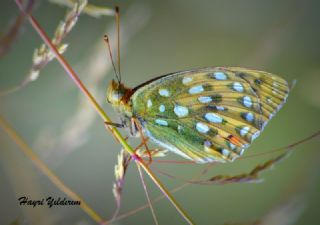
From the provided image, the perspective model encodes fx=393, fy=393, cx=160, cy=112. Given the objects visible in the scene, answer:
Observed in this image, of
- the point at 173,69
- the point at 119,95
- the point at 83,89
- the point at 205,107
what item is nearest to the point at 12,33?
the point at 83,89

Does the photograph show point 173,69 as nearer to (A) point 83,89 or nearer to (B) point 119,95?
(B) point 119,95

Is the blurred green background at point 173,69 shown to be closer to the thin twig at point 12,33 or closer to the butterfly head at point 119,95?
the butterfly head at point 119,95

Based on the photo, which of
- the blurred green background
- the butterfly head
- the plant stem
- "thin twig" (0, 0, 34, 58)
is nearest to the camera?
"thin twig" (0, 0, 34, 58)

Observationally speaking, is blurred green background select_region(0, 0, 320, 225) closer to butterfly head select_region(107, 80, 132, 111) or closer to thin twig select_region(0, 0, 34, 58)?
butterfly head select_region(107, 80, 132, 111)

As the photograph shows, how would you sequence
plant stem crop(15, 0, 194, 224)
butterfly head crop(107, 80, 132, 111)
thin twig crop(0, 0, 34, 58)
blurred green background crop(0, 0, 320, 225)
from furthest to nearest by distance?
blurred green background crop(0, 0, 320, 225) → butterfly head crop(107, 80, 132, 111) → plant stem crop(15, 0, 194, 224) → thin twig crop(0, 0, 34, 58)

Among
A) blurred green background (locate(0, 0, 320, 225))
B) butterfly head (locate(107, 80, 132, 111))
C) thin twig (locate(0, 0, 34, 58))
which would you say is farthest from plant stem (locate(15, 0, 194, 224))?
blurred green background (locate(0, 0, 320, 225))

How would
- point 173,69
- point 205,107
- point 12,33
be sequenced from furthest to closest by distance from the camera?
1. point 173,69
2. point 205,107
3. point 12,33

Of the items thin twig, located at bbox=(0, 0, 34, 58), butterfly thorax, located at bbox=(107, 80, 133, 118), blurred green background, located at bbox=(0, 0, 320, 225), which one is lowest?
blurred green background, located at bbox=(0, 0, 320, 225)
